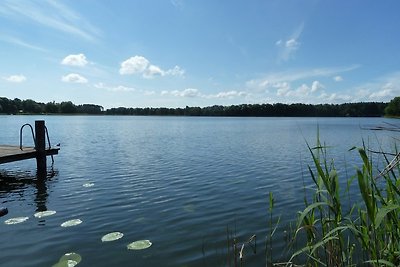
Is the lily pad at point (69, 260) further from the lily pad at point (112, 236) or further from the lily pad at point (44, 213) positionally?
the lily pad at point (44, 213)

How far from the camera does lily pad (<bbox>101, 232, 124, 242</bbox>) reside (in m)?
7.68

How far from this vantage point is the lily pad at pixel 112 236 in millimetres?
7680

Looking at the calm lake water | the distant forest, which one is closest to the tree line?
the distant forest

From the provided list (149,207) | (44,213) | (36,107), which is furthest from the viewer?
(36,107)

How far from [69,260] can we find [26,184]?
8.91m

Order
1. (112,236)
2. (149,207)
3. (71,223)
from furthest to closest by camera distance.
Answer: (149,207) → (71,223) → (112,236)

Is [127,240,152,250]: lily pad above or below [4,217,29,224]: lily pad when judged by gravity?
below

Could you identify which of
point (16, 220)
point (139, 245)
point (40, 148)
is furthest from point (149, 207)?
point (40, 148)

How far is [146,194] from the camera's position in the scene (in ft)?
39.8

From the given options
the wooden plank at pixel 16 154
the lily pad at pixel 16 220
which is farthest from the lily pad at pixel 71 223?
the wooden plank at pixel 16 154

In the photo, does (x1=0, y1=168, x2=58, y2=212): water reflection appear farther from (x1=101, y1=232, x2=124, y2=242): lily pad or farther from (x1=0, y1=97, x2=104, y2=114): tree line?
(x1=0, y1=97, x2=104, y2=114): tree line

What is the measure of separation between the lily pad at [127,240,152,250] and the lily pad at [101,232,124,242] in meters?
0.60

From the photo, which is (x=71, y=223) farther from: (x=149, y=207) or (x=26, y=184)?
(x=26, y=184)

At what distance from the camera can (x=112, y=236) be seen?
783cm
